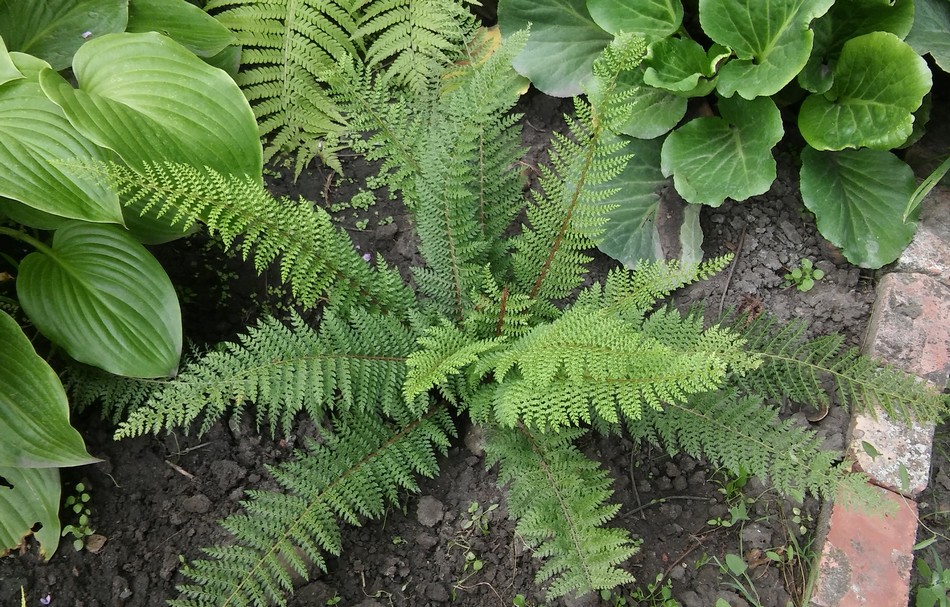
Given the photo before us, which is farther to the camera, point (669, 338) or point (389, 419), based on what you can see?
point (389, 419)

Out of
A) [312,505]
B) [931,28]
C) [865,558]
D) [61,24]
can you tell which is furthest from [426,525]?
[931,28]

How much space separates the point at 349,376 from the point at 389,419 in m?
0.29

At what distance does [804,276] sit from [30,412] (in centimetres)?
216

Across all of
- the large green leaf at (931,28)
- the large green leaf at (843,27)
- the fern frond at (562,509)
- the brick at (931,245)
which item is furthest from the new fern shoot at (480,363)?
the large green leaf at (931,28)

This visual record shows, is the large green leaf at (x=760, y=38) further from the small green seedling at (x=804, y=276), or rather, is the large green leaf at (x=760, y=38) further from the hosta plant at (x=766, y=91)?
the small green seedling at (x=804, y=276)

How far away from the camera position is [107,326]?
172cm

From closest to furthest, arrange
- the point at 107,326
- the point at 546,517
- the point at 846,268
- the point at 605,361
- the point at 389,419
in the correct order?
1. the point at 605,361
2. the point at 546,517
3. the point at 107,326
4. the point at 389,419
5. the point at 846,268

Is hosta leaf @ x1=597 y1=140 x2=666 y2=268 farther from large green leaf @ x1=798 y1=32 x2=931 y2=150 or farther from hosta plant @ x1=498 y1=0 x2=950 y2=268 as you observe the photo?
large green leaf @ x1=798 y1=32 x2=931 y2=150

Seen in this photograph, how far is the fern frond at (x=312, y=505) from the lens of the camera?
150cm

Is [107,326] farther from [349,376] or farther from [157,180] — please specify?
[349,376]

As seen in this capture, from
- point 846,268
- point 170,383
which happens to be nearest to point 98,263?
point 170,383

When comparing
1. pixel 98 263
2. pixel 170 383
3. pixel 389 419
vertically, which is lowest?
pixel 389 419

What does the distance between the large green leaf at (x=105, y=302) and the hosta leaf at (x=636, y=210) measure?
1247 mm

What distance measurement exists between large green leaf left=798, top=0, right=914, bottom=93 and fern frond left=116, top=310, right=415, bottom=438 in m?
1.44
